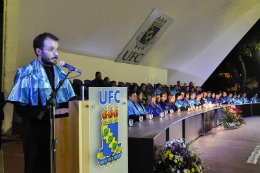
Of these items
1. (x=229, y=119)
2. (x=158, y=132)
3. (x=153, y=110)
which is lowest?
(x=229, y=119)

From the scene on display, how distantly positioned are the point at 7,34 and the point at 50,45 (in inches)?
180

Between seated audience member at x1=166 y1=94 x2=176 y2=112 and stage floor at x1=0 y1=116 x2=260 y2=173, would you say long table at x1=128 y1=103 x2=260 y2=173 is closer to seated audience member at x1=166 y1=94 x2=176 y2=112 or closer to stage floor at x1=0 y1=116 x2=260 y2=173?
stage floor at x1=0 y1=116 x2=260 y2=173

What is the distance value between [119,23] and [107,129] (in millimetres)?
6564

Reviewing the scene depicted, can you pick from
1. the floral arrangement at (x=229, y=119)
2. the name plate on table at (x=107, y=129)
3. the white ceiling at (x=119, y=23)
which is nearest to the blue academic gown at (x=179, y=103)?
the floral arrangement at (x=229, y=119)

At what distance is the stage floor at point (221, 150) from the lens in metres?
3.84

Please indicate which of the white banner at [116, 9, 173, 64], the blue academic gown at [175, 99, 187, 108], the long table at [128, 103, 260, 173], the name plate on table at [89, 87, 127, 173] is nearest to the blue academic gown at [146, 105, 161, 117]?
the long table at [128, 103, 260, 173]

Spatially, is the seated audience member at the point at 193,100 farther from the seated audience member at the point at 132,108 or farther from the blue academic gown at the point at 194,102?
the seated audience member at the point at 132,108

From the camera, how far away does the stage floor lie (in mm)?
3837

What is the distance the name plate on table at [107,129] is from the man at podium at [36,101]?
1.03 feet

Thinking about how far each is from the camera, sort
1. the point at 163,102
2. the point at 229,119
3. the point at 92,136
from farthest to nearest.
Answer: the point at 229,119, the point at 163,102, the point at 92,136

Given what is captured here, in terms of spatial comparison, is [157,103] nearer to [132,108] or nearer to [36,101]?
[132,108]

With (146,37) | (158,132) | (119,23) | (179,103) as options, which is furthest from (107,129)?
(146,37)

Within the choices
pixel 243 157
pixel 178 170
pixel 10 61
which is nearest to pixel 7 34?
pixel 10 61

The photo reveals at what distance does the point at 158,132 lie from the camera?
10.1 ft
